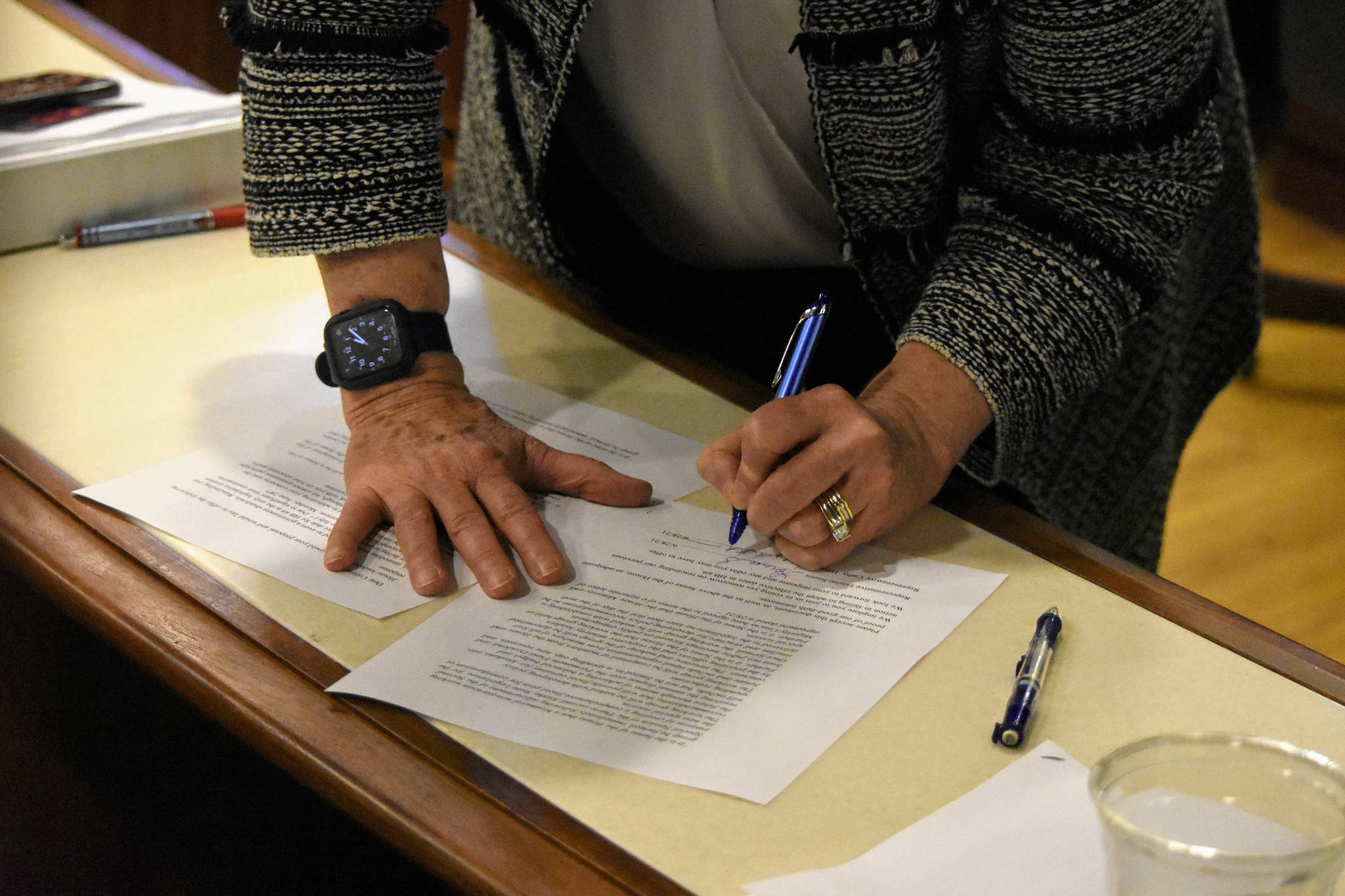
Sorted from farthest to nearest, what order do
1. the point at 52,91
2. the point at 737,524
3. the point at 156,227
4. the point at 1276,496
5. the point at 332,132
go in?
the point at 1276,496 → the point at 52,91 → the point at 156,227 → the point at 332,132 → the point at 737,524

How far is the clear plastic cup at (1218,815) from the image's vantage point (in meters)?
0.48

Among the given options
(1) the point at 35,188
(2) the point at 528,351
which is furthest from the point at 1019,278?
(1) the point at 35,188

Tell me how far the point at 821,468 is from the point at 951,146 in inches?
14.7

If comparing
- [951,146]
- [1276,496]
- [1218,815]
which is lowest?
[1276,496]

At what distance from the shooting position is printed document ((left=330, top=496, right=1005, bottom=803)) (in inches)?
27.2

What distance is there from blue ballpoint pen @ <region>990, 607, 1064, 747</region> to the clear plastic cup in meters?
0.16

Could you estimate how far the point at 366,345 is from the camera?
3.20 ft

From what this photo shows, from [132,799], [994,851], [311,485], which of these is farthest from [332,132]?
[994,851]

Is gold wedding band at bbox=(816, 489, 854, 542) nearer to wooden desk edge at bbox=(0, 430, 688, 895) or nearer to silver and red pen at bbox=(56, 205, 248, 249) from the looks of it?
wooden desk edge at bbox=(0, 430, 688, 895)

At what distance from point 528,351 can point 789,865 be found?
595 millimetres

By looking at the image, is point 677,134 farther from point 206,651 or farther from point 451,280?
point 206,651

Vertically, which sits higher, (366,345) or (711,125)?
(711,125)

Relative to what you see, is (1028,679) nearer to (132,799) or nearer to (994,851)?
(994,851)

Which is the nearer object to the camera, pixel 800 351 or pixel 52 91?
pixel 800 351
